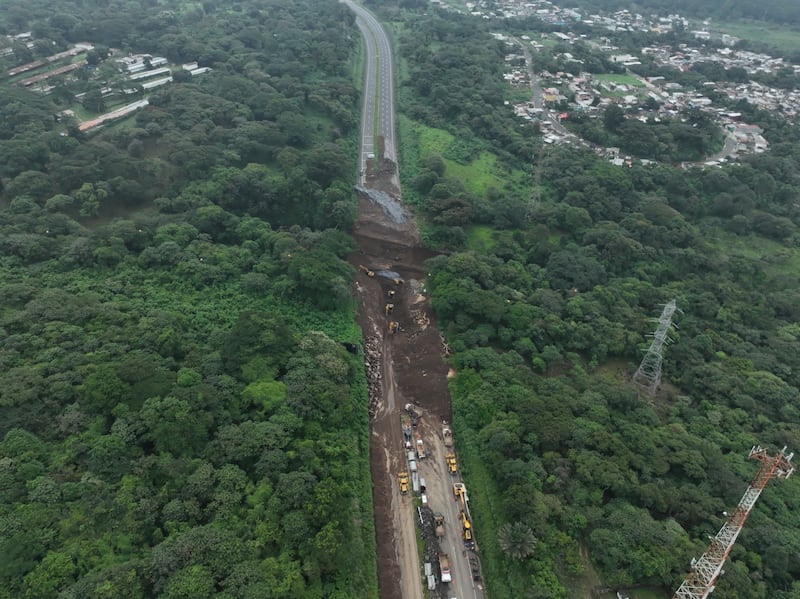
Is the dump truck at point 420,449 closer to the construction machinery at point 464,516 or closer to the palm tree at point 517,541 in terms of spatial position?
the construction machinery at point 464,516

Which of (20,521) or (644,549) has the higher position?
(20,521)

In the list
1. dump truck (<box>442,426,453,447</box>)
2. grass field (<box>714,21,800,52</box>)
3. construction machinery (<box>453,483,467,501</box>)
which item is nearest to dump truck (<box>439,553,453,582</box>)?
construction machinery (<box>453,483,467,501</box>)

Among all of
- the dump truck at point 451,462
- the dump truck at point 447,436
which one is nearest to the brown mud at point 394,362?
the dump truck at point 447,436

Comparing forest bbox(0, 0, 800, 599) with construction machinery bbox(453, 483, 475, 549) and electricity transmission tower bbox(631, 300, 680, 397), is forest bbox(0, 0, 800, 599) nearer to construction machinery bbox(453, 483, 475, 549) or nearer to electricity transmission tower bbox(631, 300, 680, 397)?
construction machinery bbox(453, 483, 475, 549)

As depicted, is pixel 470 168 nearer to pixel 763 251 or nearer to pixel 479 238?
pixel 479 238

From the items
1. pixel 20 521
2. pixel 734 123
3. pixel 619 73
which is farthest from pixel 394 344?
pixel 619 73

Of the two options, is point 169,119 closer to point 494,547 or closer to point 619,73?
point 494,547

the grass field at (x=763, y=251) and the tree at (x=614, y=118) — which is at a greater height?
the tree at (x=614, y=118)
